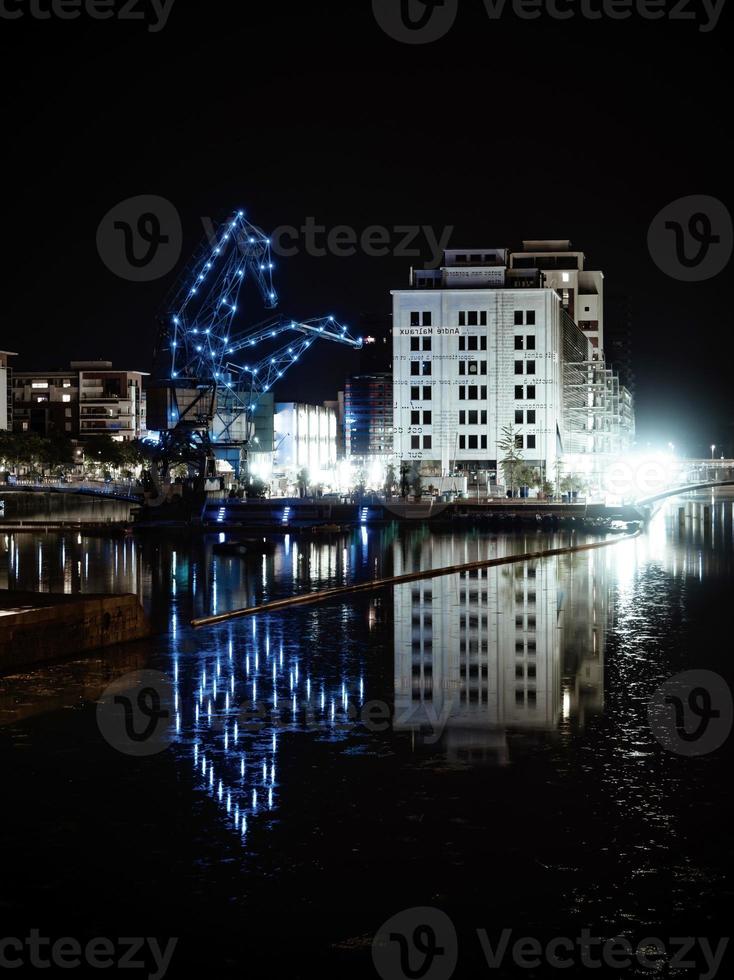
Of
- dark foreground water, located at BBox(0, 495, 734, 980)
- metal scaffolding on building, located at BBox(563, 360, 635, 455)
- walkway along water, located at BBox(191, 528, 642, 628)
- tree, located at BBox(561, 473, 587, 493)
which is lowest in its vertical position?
dark foreground water, located at BBox(0, 495, 734, 980)

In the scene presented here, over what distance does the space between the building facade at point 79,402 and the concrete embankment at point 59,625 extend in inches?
5861

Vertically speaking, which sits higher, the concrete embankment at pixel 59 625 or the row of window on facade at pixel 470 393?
the row of window on facade at pixel 470 393

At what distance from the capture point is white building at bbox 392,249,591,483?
84.4m

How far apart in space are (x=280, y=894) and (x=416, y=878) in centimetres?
106

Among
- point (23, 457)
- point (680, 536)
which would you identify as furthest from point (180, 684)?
point (23, 457)

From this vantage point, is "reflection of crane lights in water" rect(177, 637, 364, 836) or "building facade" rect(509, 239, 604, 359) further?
"building facade" rect(509, 239, 604, 359)

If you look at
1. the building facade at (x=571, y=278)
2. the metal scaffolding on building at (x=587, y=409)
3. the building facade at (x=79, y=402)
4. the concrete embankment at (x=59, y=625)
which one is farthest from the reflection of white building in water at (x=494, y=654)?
the building facade at (x=79, y=402)

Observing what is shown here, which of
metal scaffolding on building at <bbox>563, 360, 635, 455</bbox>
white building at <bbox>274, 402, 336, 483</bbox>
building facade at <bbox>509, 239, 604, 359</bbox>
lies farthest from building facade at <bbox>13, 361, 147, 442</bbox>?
metal scaffolding on building at <bbox>563, 360, 635, 455</bbox>

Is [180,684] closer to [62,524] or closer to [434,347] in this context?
[62,524]

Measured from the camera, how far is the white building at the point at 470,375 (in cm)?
8438

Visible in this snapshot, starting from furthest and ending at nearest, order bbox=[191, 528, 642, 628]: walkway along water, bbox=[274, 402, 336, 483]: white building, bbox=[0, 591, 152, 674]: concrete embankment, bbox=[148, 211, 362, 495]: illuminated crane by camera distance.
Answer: bbox=[274, 402, 336, 483]: white building, bbox=[148, 211, 362, 495]: illuminated crane, bbox=[191, 528, 642, 628]: walkway along water, bbox=[0, 591, 152, 674]: concrete embankment

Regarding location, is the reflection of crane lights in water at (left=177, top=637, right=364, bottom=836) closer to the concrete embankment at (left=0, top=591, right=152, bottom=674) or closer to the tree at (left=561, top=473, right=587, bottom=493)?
the concrete embankment at (left=0, top=591, right=152, bottom=674)

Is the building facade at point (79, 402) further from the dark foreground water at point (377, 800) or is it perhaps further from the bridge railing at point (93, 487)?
the dark foreground water at point (377, 800)

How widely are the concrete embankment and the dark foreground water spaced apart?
496 mm
